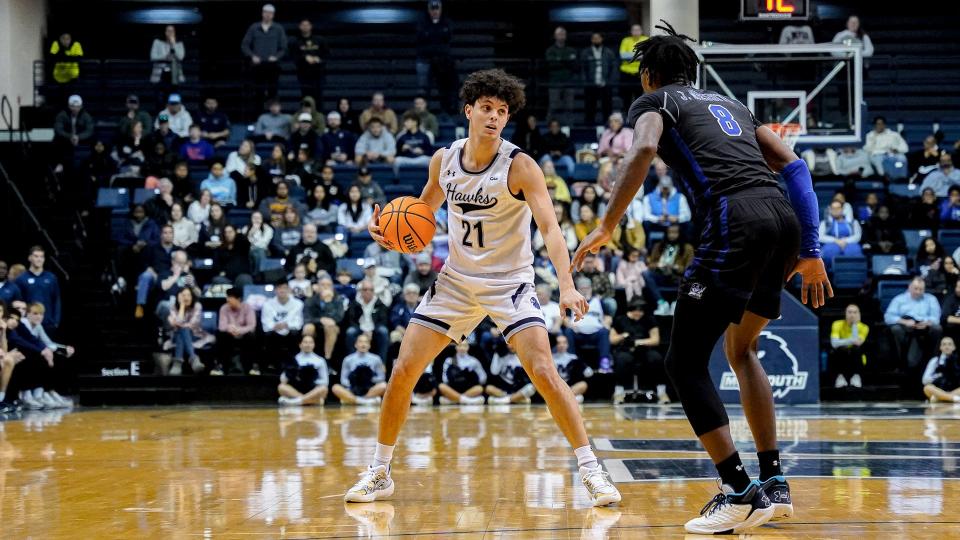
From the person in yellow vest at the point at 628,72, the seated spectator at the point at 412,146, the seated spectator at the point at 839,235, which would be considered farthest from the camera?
the person in yellow vest at the point at 628,72

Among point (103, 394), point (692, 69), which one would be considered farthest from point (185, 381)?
point (692, 69)

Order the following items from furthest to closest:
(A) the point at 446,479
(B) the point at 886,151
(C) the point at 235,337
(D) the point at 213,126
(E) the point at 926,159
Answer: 1. (D) the point at 213,126
2. (B) the point at 886,151
3. (E) the point at 926,159
4. (C) the point at 235,337
5. (A) the point at 446,479

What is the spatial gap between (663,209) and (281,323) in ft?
18.3

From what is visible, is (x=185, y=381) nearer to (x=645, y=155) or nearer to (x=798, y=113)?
(x=798, y=113)

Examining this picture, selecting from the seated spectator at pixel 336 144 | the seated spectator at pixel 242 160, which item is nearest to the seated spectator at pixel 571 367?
the seated spectator at pixel 336 144

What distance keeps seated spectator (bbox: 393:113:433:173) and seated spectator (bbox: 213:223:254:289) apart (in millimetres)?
2982

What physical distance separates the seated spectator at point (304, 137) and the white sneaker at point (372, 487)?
12574mm

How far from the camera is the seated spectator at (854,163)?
17203mm

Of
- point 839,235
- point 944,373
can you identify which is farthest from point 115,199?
point 944,373

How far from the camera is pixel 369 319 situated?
1445 centimetres

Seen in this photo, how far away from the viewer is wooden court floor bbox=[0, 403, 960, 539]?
4.51 m

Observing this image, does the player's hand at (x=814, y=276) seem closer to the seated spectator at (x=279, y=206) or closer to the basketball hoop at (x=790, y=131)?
the basketball hoop at (x=790, y=131)

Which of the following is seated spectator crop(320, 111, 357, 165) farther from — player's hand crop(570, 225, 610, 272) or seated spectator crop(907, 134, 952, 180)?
player's hand crop(570, 225, 610, 272)

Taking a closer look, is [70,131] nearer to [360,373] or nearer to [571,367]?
[360,373]
